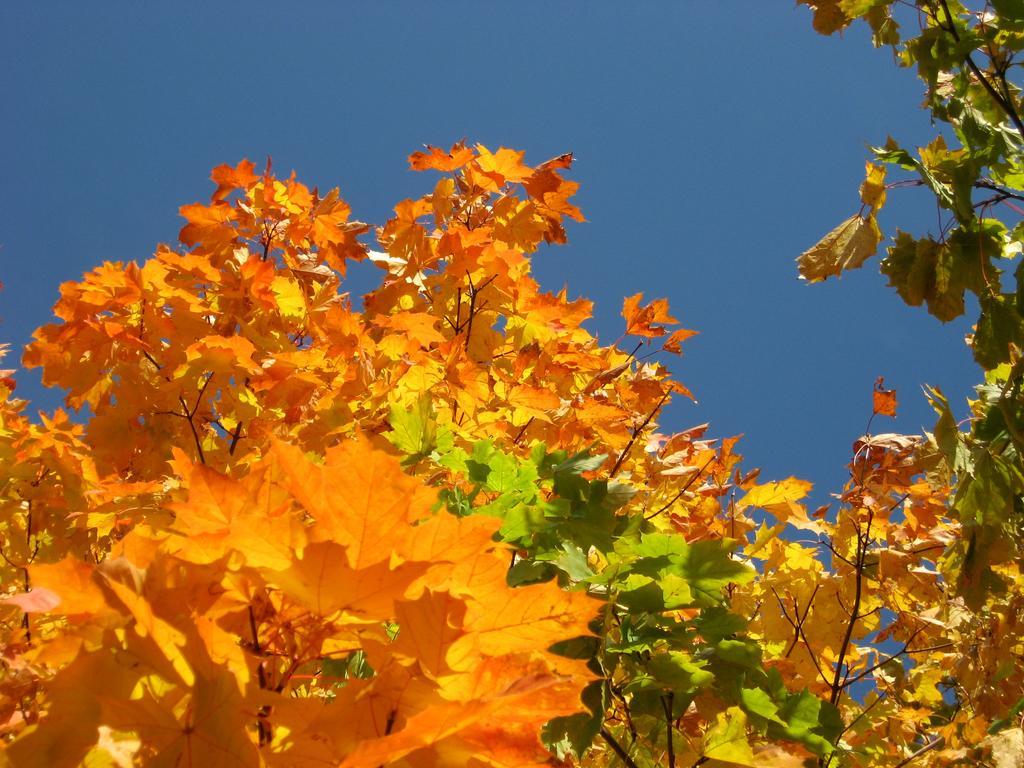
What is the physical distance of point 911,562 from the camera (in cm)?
340

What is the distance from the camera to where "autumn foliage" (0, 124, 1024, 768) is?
788mm

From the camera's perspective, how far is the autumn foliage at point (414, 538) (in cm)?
79

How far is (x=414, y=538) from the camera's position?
2.87 feet

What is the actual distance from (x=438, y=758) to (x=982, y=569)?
240 cm

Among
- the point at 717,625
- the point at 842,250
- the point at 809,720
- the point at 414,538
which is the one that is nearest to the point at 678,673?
the point at 717,625

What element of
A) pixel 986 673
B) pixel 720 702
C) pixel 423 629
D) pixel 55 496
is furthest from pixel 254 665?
pixel 986 673

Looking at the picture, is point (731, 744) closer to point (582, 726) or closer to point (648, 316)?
point (582, 726)

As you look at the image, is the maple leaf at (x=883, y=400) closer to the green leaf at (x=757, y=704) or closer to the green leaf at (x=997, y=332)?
the green leaf at (x=997, y=332)

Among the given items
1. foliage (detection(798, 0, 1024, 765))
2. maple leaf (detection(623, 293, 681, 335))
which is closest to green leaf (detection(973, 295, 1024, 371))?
foliage (detection(798, 0, 1024, 765))

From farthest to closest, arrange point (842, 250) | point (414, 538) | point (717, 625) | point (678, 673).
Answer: point (842, 250) < point (717, 625) < point (678, 673) < point (414, 538)

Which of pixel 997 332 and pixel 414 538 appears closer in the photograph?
pixel 414 538

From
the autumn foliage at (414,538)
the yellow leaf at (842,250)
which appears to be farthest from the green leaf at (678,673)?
the yellow leaf at (842,250)

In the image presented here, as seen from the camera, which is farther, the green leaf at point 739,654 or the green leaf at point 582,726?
the green leaf at point 739,654

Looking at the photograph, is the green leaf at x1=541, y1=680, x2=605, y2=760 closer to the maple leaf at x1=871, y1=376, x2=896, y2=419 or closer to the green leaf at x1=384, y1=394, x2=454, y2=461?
the green leaf at x1=384, y1=394, x2=454, y2=461
